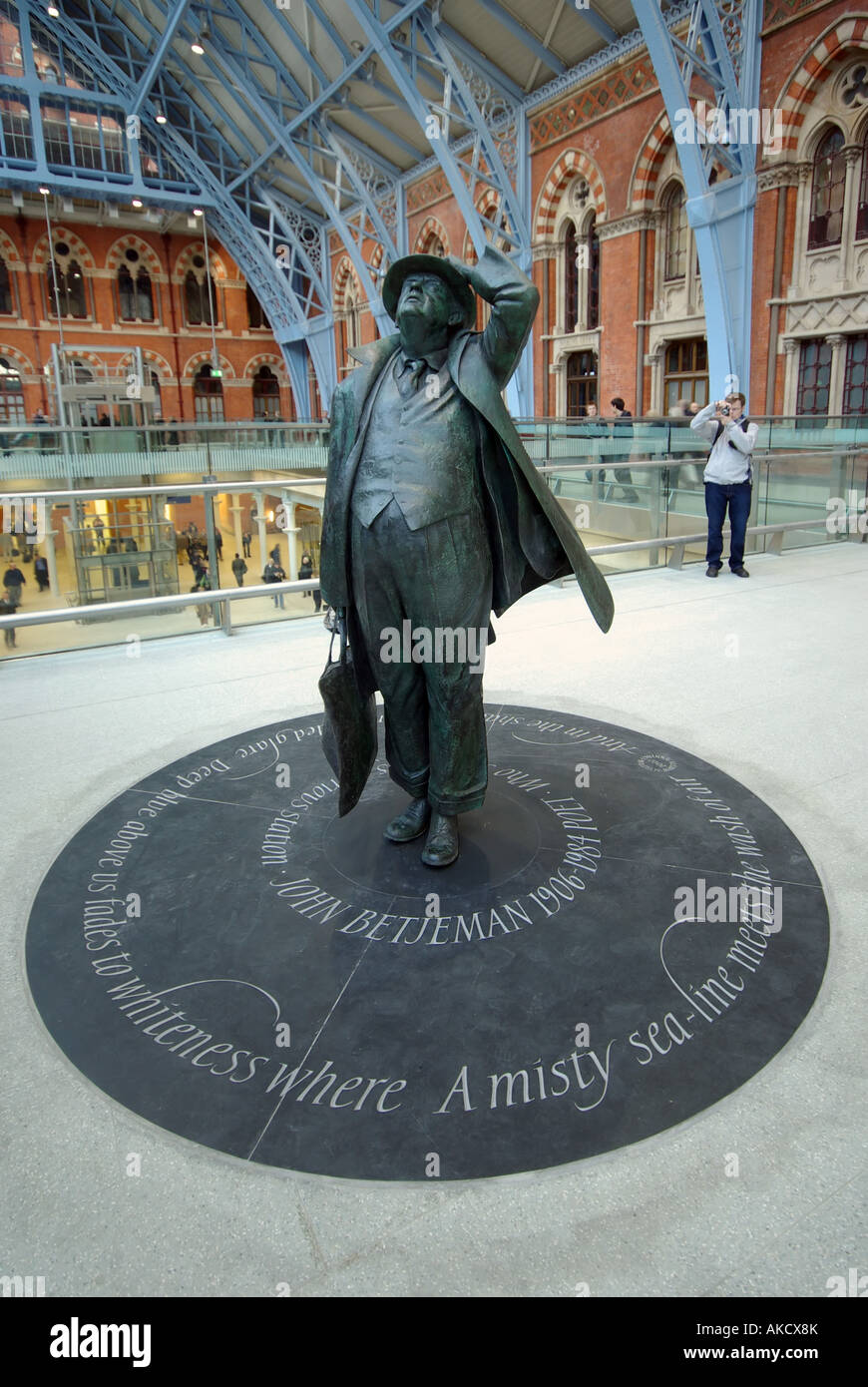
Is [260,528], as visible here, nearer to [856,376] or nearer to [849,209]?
[856,376]

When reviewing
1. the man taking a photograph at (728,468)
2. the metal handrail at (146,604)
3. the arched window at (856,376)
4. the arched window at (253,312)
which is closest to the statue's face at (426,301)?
the metal handrail at (146,604)

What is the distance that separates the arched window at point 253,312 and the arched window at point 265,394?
162 cm

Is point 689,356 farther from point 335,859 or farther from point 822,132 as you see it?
point 335,859

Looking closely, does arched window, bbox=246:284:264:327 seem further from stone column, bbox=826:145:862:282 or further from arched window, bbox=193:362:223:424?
stone column, bbox=826:145:862:282

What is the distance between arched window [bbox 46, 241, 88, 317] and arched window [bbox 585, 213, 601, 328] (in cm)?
2037

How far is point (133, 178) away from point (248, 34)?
8398 mm

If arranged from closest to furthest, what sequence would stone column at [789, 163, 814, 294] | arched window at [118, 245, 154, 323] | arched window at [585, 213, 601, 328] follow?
stone column at [789, 163, 814, 294] < arched window at [585, 213, 601, 328] < arched window at [118, 245, 154, 323]

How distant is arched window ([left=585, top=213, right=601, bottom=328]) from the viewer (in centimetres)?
1688

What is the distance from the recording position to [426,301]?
240cm

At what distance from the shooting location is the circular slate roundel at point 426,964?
1.78 m

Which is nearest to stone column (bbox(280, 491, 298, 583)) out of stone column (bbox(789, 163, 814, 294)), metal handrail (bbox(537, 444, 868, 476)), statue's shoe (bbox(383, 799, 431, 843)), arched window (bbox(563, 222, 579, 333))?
metal handrail (bbox(537, 444, 868, 476))

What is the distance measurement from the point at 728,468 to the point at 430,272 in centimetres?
476

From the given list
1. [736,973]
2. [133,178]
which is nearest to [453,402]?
[736,973]

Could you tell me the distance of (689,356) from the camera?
1565 cm
